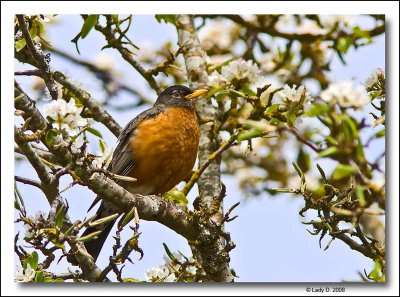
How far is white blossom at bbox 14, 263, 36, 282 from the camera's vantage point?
308 cm

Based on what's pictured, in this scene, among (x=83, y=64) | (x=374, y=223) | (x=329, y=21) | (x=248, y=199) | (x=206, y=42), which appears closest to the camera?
(x=329, y=21)

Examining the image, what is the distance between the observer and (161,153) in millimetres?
3764

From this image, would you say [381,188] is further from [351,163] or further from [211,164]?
[211,164]

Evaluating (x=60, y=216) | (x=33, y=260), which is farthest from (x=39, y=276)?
(x=60, y=216)

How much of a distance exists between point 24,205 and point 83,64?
213cm

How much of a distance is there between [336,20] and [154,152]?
1.48 meters

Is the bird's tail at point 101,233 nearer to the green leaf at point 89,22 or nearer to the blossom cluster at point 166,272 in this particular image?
the blossom cluster at point 166,272

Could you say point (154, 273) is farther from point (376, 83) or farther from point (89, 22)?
point (376, 83)

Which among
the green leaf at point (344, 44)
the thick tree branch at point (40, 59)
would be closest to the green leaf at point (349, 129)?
the green leaf at point (344, 44)

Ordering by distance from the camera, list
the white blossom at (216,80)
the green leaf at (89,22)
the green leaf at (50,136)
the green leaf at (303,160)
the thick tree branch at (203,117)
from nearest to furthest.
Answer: the green leaf at (50,136) → the green leaf at (89,22) → the white blossom at (216,80) → the thick tree branch at (203,117) → the green leaf at (303,160)

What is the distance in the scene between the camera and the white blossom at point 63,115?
292cm

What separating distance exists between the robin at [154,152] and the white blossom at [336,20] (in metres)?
1.15

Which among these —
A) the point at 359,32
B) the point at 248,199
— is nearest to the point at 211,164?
the point at 248,199

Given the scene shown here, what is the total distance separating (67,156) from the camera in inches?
113
